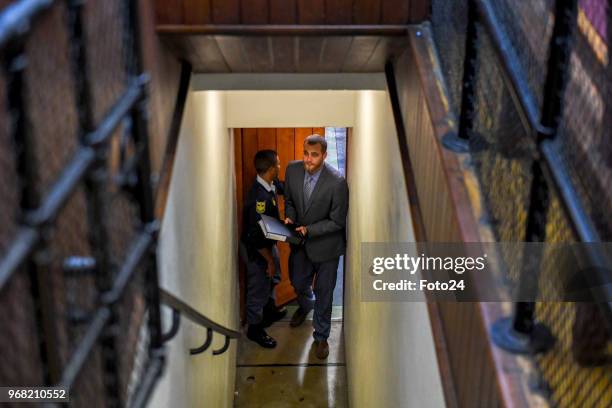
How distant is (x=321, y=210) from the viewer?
4621 millimetres

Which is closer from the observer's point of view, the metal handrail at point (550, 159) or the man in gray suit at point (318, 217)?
the metal handrail at point (550, 159)

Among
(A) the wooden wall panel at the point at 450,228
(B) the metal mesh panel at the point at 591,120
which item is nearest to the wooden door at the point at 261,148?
(A) the wooden wall panel at the point at 450,228

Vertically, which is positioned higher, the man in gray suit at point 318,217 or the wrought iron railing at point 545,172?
the wrought iron railing at point 545,172

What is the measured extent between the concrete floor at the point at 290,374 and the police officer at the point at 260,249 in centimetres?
13

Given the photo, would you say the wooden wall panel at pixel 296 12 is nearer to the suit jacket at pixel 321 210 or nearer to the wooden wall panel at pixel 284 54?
the wooden wall panel at pixel 284 54

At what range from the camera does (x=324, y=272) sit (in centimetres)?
475

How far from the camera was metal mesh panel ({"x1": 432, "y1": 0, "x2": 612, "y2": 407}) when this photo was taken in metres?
1.23

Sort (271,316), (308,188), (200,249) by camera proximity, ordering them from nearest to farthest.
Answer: (200,249)
(308,188)
(271,316)

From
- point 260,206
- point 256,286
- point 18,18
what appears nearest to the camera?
point 18,18

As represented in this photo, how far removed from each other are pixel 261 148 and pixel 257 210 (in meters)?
0.80

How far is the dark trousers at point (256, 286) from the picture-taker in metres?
4.98

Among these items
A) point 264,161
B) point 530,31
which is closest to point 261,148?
point 264,161

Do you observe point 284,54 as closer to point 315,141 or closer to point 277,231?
point 315,141

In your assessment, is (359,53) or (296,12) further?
(359,53)
